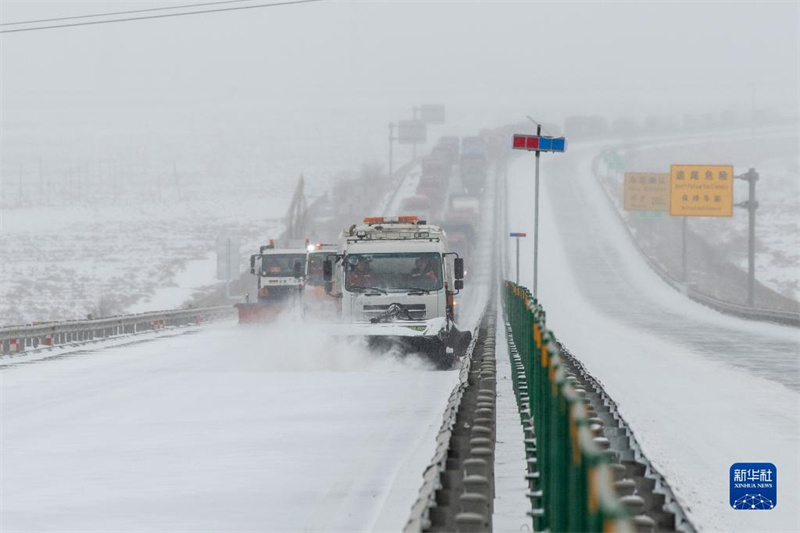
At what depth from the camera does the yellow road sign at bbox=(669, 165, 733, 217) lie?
6912 cm

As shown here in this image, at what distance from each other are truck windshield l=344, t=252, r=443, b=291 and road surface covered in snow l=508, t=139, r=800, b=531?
3.46m

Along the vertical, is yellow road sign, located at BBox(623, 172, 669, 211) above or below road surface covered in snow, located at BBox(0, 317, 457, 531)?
above

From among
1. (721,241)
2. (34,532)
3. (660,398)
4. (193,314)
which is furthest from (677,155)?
(34,532)

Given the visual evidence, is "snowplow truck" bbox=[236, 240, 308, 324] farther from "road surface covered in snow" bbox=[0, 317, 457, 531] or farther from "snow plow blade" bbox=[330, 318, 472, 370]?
"snow plow blade" bbox=[330, 318, 472, 370]

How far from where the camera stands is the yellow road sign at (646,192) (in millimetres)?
85375

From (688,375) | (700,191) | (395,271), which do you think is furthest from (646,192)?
(395,271)

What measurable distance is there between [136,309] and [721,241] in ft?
170

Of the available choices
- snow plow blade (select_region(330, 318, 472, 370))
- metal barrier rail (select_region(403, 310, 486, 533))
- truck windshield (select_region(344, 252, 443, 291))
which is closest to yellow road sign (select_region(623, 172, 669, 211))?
truck windshield (select_region(344, 252, 443, 291))

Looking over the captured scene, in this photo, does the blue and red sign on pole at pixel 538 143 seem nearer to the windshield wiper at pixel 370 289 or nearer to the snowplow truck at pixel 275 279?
the windshield wiper at pixel 370 289

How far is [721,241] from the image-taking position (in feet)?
356

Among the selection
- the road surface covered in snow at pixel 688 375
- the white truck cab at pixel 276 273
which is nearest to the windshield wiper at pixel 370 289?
the road surface covered in snow at pixel 688 375

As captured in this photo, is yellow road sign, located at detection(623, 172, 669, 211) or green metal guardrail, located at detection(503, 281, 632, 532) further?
yellow road sign, located at detection(623, 172, 669, 211)

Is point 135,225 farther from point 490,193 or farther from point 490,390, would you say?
point 490,390

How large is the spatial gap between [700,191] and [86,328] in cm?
3918
